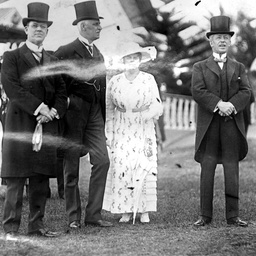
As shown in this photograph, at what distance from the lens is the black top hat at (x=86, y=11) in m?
8.04

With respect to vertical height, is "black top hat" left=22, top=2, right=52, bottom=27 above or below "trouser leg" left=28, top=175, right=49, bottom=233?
above

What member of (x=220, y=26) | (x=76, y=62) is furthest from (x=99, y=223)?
(x=220, y=26)

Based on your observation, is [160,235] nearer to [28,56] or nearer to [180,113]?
[28,56]

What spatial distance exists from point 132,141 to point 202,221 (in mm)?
1166

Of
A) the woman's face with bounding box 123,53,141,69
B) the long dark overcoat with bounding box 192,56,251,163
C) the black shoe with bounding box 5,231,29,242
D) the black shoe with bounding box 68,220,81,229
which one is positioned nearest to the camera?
the black shoe with bounding box 5,231,29,242

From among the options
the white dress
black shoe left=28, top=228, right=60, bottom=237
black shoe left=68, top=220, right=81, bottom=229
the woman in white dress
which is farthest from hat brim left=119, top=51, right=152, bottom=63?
black shoe left=28, top=228, right=60, bottom=237

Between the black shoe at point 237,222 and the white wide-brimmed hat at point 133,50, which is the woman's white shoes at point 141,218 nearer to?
the black shoe at point 237,222

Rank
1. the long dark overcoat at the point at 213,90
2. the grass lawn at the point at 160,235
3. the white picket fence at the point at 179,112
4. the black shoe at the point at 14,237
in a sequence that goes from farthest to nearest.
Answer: the white picket fence at the point at 179,112 → the long dark overcoat at the point at 213,90 → the black shoe at the point at 14,237 → the grass lawn at the point at 160,235

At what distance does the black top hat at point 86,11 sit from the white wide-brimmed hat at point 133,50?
0.59m

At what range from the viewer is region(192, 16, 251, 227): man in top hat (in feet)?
27.0

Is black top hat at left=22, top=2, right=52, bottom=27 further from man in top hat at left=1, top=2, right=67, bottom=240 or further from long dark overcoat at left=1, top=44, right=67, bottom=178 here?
long dark overcoat at left=1, top=44, right=67, bottom=178

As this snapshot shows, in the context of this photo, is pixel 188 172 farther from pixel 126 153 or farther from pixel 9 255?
pixel 9 255

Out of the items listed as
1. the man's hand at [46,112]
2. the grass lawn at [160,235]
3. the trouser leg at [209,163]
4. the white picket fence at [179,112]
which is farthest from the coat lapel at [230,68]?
the white picket fence at [179,112]

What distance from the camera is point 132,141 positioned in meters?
8.75
